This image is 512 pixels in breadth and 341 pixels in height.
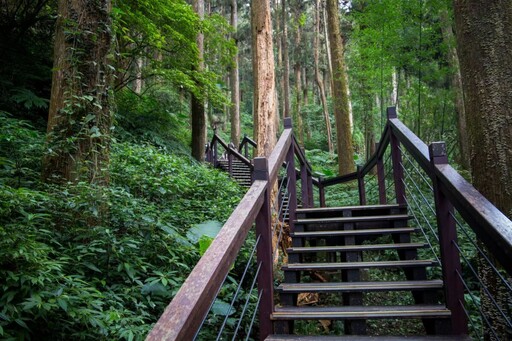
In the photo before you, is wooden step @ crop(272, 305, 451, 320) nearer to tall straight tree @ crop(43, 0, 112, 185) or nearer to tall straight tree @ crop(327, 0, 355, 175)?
tall straight tree @ crop(43, 0, 112, 185)

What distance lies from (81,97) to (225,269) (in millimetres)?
2854

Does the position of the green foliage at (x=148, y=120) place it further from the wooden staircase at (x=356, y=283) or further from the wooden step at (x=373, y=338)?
the wooden step at (x=373, y=338)

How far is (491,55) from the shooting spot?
2555 mm

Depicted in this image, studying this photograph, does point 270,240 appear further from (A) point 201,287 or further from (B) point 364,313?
(A) point 201,287

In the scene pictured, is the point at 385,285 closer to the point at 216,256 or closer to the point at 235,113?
the point at 216,256

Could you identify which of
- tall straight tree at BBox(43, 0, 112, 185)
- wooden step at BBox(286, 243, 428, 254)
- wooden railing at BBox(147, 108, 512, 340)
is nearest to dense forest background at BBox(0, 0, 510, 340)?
tall straight tree at BBox(43, 0, 112, 185)

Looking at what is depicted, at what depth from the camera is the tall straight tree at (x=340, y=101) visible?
11.5 m

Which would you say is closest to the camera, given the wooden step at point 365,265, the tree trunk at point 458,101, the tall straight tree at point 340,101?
the wooden step at point 365,265

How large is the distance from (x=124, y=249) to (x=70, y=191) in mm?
844

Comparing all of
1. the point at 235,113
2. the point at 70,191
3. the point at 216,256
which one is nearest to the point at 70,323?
the point at 216,256

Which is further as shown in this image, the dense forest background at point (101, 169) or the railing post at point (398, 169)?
the railing post at point (398, 169)

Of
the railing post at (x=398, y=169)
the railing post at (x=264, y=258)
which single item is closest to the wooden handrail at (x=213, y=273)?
the railing post at (x=264, y=258)

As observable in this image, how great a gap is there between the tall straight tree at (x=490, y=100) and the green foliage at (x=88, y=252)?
7.83 feet

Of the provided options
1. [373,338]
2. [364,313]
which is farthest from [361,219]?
[373,338]
